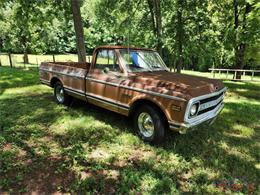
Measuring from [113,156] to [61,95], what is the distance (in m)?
3.69

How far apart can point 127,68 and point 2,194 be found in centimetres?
326

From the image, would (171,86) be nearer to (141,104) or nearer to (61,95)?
(141,104)

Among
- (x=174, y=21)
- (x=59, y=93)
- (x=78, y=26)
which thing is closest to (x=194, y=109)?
(x=59, y=93)

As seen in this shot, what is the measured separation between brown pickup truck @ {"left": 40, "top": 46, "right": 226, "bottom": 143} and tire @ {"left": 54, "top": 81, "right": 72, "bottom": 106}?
397 millimetres

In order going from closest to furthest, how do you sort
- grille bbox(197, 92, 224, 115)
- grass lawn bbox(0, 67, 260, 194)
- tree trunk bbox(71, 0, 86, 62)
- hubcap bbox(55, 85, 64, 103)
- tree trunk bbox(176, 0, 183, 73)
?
grass lawn bbox(0, 67, 260, 194) → grille bbox(197, 92, 224, 115) → hubcap bbox(55, 85, 64, 103) → tree trunk bbox(71, 0, 86, 62) → tree trunk bbox(176, 0, 183, 73)

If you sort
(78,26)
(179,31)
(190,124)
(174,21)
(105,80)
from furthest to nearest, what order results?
(174,21) → (179,31) → (78,26) → (105,80) → (190,124)

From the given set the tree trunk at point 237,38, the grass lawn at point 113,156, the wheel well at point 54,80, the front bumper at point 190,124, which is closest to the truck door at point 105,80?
the grass lawn at point 113,156

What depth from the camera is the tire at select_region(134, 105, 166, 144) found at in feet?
14.8

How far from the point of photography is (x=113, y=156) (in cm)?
430

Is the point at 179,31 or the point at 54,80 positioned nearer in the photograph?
the point at 54,80

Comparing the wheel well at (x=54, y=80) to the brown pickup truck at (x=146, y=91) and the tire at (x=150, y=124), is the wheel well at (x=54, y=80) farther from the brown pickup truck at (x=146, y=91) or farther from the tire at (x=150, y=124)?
the tire at (x=150, y=124)

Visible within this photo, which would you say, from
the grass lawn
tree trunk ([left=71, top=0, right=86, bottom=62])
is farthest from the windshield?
tree trunk ([left=71, top=0, right=86, bottom=62])

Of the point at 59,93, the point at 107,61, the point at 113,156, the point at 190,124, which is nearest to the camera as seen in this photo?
the point at 190,124

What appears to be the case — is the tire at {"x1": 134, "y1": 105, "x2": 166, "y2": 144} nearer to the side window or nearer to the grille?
the grille
